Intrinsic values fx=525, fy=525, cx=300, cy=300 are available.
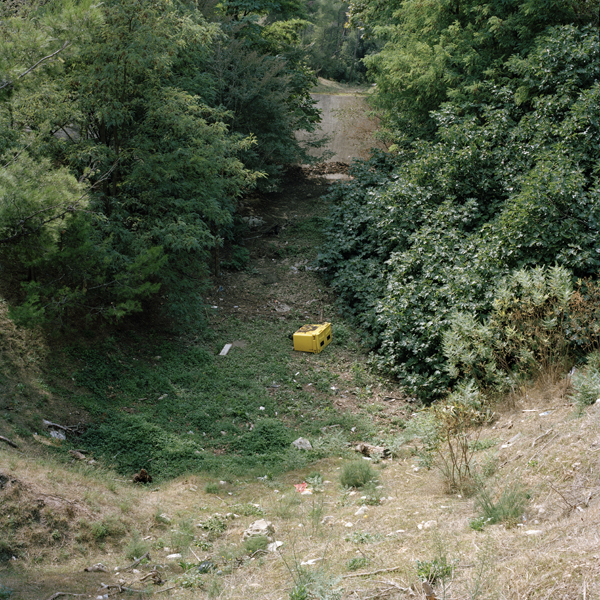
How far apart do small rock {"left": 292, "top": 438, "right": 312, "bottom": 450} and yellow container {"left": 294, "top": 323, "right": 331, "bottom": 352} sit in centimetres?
261

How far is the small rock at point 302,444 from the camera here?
703 cm

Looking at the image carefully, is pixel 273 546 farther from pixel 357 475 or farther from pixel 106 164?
pixel 106 164

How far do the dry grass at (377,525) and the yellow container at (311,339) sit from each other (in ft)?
10.9

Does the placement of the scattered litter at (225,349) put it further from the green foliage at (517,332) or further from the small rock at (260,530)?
the small rock at (260,530)

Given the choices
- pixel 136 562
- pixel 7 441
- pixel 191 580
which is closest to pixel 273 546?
pixel 191 580

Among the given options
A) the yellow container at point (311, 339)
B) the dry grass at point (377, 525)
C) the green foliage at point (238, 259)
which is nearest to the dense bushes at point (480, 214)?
the yellow container at point (311, 339)

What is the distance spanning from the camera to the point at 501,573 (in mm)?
3312

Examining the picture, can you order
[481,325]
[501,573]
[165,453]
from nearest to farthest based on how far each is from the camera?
[501,573], [165,453], [481,325]

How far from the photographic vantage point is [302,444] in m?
7.09

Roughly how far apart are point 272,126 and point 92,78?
6699 millimetres

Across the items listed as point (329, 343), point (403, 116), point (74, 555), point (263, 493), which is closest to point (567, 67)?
point (403, 116)

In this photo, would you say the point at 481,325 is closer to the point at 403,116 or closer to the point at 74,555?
the point at 74,555

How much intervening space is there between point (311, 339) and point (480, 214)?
12.5 ft

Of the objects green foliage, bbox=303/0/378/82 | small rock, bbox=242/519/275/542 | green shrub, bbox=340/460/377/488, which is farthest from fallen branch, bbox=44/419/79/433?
green foliage, bbox=303/0/378/82
